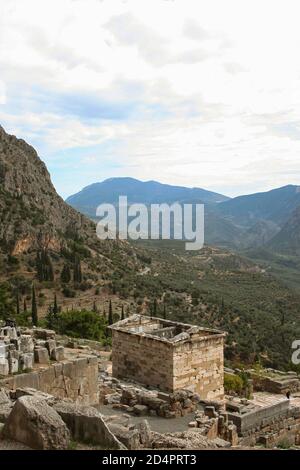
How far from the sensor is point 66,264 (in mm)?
56500

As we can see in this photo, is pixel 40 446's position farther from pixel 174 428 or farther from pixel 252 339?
pixel 252 339

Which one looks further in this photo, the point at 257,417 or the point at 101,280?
the point at 101,280

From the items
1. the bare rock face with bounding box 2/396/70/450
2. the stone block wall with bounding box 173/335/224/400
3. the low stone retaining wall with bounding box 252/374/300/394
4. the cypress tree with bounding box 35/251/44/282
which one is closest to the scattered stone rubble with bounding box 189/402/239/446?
the stone block wall with bounding box 173/335/224/400

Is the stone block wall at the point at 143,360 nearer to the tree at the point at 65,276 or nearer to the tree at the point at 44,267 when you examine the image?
the tree at the point at 44,267

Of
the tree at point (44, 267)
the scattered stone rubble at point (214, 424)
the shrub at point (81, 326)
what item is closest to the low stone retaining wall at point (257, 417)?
the scattered stone rubble at point (214, 424)

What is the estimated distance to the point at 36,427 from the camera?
608 centimetres

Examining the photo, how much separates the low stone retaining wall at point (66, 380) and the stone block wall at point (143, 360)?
4.53 meters

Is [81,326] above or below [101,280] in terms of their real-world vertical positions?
below

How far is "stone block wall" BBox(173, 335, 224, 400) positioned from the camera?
629 inches

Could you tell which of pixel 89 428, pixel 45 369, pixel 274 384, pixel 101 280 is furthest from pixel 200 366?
pixel 101 280

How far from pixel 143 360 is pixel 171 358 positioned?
1.49 m

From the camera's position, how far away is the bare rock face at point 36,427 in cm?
604

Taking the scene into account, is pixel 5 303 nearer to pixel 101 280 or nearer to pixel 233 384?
pixel 101 280
